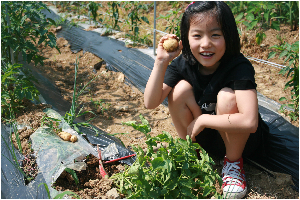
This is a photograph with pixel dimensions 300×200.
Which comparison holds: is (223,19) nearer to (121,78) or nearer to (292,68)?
(292,68)

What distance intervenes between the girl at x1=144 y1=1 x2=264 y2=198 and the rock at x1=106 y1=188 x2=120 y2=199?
0.50 m

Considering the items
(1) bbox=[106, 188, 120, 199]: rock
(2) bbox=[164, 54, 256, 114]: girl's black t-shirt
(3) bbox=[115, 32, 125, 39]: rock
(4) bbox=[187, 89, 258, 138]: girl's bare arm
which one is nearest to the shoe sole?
(4) bbox=[187, 89, 258, 138]: girl's bare arm

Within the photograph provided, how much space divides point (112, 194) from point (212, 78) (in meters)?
0.76

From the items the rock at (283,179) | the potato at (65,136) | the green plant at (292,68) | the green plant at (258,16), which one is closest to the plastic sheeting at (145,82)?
the rock at (283,179)

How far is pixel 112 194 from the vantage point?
1194 millimetres

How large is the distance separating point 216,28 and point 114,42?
2.52 meters

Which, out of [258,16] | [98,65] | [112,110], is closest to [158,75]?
[112,110]

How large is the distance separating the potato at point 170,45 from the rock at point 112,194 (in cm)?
73

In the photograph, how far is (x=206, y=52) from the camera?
1291 millimetres

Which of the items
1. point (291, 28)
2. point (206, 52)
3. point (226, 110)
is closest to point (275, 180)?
point (226, 110)

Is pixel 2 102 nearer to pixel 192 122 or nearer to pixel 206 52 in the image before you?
pixel 192 122

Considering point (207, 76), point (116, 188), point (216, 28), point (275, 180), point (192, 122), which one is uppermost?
point (216, 28)

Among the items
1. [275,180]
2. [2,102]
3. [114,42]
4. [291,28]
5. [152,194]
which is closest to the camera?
[152,194]

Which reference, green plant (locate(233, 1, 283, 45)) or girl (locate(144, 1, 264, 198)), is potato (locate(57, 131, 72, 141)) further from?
green plant (locate(233, 1, 283, 45))
